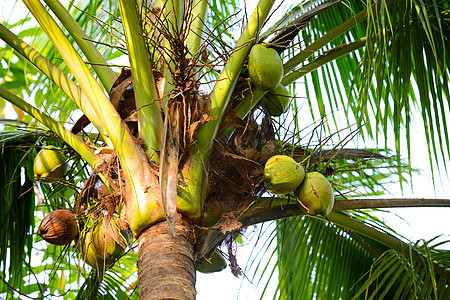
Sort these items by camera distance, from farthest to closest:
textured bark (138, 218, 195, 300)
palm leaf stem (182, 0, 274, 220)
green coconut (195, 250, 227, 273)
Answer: green coconut (195, 250, 227, 273) < palm leaf stem (182, 0, 274, 220) < textured bark (138, 218, 195, 300)

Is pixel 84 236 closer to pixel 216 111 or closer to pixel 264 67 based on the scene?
pixel 216 111

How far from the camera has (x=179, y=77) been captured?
1.63 metres

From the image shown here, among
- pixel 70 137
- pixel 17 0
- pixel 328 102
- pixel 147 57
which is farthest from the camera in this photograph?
pixel 328 102

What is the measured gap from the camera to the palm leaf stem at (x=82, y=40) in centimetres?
187

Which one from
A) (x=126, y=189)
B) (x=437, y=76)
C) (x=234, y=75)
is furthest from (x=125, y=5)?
(x=437, y=76)

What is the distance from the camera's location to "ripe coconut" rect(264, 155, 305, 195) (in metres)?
1.57

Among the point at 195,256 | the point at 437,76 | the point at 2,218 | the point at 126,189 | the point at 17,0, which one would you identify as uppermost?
the point at 17,0

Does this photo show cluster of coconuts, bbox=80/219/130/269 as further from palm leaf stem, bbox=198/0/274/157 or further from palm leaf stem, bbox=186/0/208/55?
palm leaf stem, bbox=186/0/208/55

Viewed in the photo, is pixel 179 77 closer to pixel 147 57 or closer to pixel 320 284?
pixel 147 57

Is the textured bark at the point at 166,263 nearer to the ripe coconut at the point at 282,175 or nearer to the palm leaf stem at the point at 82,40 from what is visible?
the ripe coconut at the point at 282,175

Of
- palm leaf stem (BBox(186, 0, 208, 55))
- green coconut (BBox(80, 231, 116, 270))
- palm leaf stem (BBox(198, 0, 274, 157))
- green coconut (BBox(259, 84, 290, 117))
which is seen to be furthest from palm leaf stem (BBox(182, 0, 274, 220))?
green coconut (BBox(80, 231, 116, 270))

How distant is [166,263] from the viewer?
1.40 m

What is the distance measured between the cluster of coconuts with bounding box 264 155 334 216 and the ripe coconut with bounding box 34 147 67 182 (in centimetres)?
87

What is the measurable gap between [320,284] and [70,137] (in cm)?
140
